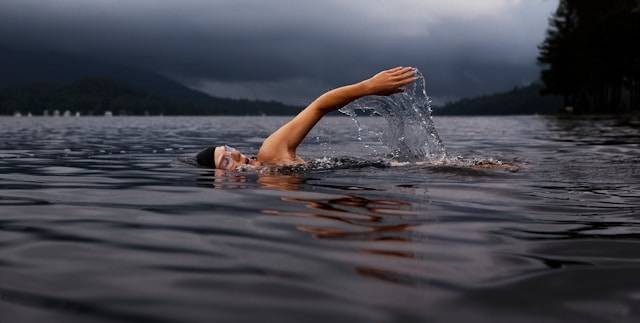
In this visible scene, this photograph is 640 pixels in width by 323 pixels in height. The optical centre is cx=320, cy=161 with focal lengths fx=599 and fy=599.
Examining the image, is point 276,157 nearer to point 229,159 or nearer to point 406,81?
point 229,159

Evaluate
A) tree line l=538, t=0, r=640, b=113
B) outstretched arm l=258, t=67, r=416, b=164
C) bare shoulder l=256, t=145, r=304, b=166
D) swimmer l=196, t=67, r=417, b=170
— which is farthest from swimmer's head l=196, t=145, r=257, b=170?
tree line l=538, t=0, r=640, b=113

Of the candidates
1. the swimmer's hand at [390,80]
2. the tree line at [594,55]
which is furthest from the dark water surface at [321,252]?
the tree line at [594,55]

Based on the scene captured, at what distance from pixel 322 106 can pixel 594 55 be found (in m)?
61.4

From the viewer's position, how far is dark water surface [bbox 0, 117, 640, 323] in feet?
9.02

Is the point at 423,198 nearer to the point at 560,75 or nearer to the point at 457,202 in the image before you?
the point at 457,202

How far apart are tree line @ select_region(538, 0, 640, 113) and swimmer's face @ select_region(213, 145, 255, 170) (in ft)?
176

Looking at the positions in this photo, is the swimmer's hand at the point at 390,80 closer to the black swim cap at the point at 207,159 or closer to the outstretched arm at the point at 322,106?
the outstretched arm at the point at 322,106

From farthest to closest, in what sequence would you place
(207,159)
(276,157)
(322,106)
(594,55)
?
(594,55), (207,159), (276,157), (322,106)

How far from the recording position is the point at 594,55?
62.2 metres

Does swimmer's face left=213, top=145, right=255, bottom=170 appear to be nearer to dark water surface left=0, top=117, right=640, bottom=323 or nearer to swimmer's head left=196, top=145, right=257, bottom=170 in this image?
swimmer's head left=196, top=145, right=257, bottom=170

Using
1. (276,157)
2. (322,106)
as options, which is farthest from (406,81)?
(276,157)

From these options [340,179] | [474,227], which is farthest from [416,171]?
[474,227]

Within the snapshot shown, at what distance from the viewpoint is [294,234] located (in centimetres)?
428

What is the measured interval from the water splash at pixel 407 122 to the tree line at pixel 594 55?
50986mm
